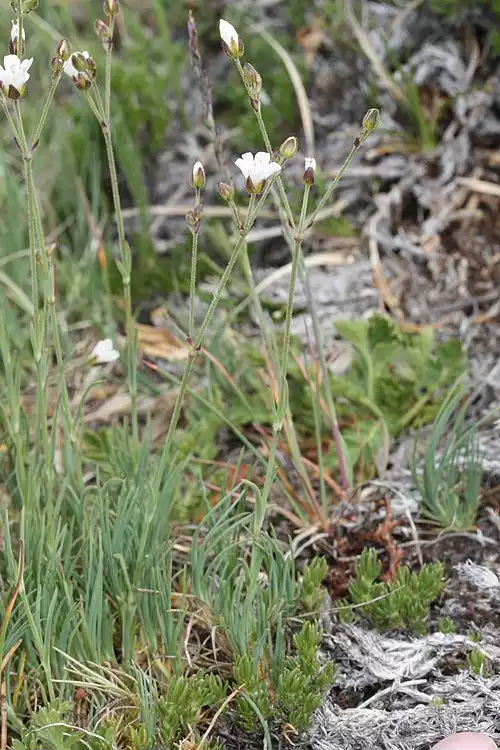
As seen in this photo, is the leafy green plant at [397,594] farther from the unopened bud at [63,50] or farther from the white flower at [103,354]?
the unopened bud at [63,50]

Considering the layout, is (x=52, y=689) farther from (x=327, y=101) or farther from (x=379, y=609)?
(x=327, y=101)

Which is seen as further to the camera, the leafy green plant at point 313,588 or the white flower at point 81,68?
the leafy green plant at point 313,588

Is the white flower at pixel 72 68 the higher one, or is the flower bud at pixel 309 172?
the white flower at pixel 72 68

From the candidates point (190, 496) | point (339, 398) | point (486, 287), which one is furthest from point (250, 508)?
point (486, 287)

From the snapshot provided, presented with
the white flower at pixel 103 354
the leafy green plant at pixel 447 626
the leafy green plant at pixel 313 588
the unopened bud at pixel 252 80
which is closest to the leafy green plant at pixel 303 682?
the leafy green plant at pixel 313 588

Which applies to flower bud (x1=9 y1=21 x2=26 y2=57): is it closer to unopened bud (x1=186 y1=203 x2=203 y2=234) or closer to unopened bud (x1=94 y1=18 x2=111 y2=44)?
unopened bud (x1=94 y1=18 x2=111 y2=44)

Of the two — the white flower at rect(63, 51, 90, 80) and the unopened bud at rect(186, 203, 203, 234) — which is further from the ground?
the white flower at rect(63, 51, 90, 80)

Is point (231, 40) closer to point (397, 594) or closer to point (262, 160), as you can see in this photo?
point (262, 160)

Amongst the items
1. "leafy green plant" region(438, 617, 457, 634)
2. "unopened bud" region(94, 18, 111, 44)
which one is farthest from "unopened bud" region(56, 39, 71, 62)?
"leafy green plant" region(438, 617, 457, 634)

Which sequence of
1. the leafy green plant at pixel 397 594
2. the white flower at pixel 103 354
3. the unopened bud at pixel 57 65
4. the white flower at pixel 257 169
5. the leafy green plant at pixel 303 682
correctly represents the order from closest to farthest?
1. the white flower at pixel 257 169
2. the unopened bud at pixel 57 65
3. the leafy green plant at pixel 303 682
4. the leafy green plant at pixel 397 594
5. the white flower at pixel 103 354
